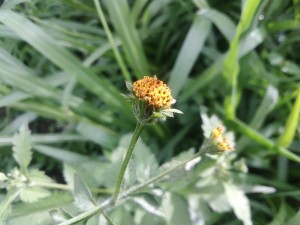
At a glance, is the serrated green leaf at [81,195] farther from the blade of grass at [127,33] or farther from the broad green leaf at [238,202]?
the blade of grass at [127,33]

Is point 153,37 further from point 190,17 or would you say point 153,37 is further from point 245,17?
point 245,17

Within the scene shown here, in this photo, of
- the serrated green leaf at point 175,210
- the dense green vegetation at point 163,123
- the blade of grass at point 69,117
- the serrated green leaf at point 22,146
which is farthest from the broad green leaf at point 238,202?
the serrated green leaf at point 22,146

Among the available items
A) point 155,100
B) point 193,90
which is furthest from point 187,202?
point 155,100

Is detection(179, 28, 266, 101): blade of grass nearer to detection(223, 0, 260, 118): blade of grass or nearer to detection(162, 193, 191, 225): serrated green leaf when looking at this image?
detection(223, 0, 260, 118): blade of grass

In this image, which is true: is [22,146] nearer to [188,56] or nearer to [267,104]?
[188,56]

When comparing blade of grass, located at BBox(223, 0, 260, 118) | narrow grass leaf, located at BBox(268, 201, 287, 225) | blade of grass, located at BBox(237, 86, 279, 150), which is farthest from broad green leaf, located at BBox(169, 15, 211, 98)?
narrow grass leaf, located at BBox(268, 201, 287, 225)

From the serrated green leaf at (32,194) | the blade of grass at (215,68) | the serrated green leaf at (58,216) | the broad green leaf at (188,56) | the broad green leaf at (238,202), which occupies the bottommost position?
the broad green leaf at (238,202)
